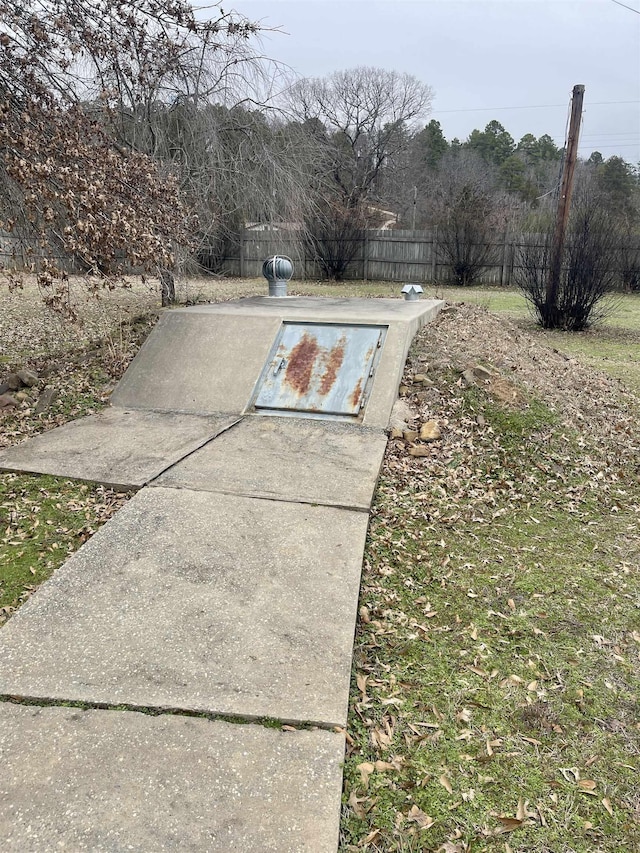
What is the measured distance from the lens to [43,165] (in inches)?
159

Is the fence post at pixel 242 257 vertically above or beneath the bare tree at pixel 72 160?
beneath

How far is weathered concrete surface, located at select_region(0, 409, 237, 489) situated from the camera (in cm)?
397

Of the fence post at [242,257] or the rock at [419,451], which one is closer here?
the rock at [419,451]

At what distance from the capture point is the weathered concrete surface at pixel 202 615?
7.31ft

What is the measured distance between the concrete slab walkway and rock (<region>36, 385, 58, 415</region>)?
0.75 m

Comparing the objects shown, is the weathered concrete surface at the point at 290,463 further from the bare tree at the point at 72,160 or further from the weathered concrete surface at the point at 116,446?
the bare tree at the point at 72,160

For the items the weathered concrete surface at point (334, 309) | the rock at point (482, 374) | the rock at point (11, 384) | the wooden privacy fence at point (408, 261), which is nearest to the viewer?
the rock at point (482, 374)

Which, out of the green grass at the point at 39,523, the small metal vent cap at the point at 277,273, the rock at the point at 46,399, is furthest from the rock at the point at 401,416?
the small metal vent cap at the point at 277,273

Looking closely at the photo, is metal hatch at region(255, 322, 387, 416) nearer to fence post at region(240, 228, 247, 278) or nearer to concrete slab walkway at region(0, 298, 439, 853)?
concrete slab walkway at region(0, 298, 439, 853)

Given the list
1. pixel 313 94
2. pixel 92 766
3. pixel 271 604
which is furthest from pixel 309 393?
pixel 313 94

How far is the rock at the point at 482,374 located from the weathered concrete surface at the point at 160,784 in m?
4.12

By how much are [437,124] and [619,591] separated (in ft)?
201

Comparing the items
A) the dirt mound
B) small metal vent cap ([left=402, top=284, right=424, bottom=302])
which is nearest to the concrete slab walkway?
the dirt mound

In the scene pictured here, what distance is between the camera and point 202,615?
2.64 m
